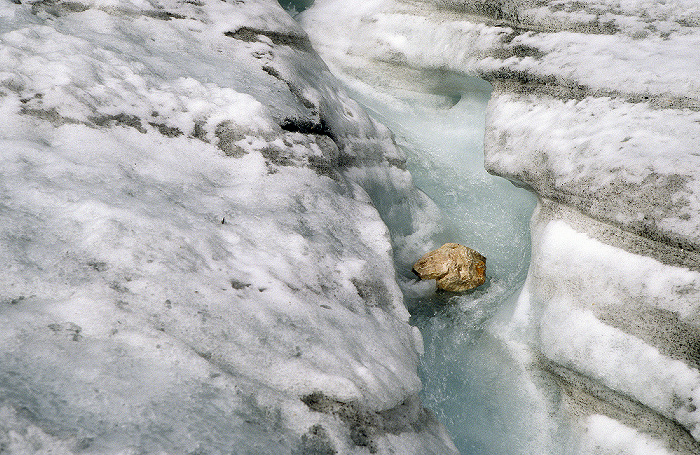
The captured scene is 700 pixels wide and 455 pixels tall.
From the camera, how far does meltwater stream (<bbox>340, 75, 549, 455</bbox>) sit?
192 cm

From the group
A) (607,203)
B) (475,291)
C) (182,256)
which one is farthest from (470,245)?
(182,256)

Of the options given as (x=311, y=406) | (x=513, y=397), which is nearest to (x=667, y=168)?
(x=513, y=397)

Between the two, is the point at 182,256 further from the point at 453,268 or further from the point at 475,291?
the point at 475,291

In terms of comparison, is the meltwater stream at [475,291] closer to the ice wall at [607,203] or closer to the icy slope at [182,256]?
the ice wall at [607,203]

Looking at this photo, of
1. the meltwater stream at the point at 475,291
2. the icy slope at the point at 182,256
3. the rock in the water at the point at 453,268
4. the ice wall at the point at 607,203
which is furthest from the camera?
the rock in the water at the point at 453,268

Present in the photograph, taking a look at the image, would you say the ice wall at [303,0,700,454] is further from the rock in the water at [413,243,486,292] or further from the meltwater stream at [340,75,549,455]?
the rock in the water at [413,243,486,292]

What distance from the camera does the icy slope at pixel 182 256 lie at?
0.97m

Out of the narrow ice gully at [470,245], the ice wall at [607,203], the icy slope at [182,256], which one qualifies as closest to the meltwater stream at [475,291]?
the narrow ice gully at [470,245]

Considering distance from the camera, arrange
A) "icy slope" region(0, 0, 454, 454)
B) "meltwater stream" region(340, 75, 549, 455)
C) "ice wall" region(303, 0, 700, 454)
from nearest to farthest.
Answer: "icy slope" region(0, 0, 454, 454)
"ice wall" region(303, 0, 700, 454)
"meltwater stream" region(340, 75, 549, 455)

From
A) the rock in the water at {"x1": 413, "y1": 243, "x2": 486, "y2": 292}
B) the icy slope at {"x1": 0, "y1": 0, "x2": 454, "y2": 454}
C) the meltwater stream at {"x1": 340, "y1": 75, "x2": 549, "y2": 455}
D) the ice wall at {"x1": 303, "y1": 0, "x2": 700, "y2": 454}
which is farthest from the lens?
the rock in the water at {"x1": 413, "y1": 243, "x2": 486, "y2": 292}

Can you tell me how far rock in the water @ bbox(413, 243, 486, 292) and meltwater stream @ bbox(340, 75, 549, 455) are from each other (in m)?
0.06

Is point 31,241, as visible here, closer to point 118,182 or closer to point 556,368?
point 118,182

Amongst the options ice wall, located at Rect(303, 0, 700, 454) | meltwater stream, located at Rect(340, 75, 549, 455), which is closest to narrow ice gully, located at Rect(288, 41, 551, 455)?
meltwater stream, located at Rect(340, 75, 549, 455)

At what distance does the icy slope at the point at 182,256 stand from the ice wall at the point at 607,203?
31.0 inches
